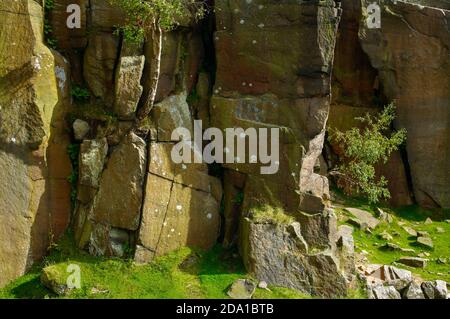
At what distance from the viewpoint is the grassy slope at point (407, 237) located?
1223cm

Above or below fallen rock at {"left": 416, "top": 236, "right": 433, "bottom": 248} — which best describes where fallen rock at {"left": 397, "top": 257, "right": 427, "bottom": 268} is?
below

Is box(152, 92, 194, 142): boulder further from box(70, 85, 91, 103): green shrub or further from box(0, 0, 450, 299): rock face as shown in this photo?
box(70, 85, 91, 103): green shrub

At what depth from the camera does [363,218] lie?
14500 millimetres

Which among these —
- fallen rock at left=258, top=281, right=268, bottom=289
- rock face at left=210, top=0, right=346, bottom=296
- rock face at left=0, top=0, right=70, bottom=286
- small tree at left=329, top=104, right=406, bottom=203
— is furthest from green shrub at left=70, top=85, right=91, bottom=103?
small tree at left=329, top=104, right=406, bottom=203

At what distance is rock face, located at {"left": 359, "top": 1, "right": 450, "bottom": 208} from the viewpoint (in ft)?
51.9

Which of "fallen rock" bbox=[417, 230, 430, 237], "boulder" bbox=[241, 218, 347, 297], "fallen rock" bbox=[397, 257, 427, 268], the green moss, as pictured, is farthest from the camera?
"fallen rock" bbox=[417, 230, 430, 237]

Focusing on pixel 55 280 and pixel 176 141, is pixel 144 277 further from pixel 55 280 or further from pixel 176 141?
pixel 176 141

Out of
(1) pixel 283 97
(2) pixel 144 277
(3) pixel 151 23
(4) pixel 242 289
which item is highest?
(3) pixel 151 23

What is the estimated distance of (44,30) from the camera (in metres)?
11.7

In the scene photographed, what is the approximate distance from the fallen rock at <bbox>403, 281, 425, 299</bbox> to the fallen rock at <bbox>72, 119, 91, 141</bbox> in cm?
828

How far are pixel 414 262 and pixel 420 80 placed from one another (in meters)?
6.71

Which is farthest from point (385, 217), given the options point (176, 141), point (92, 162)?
point (92, 162)

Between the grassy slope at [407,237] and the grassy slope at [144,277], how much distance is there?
12.0ft

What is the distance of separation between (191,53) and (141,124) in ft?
8.03
